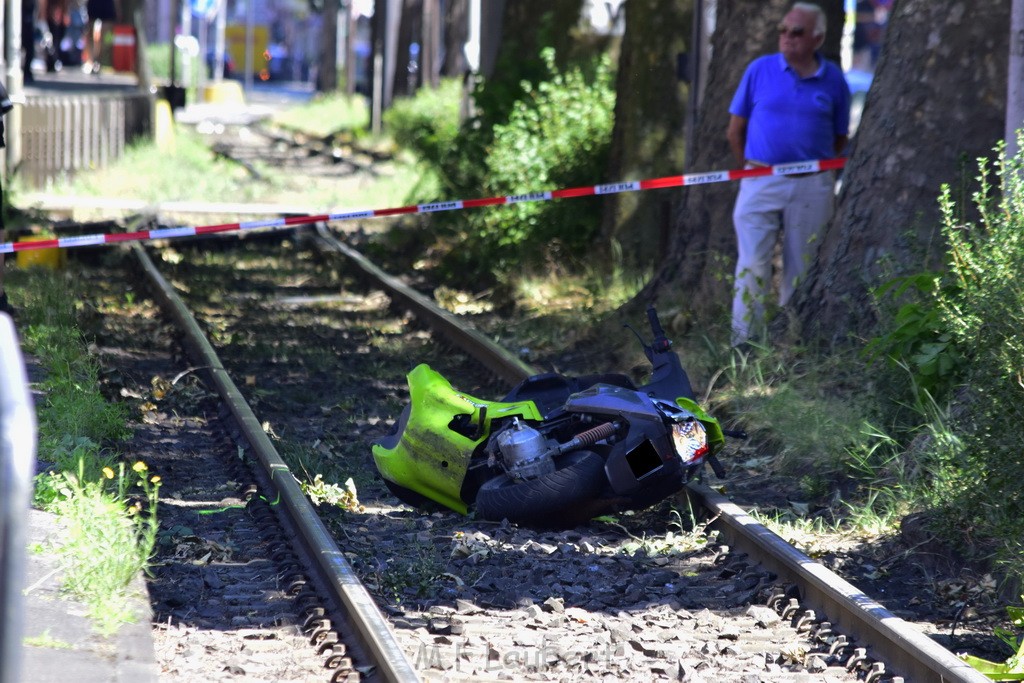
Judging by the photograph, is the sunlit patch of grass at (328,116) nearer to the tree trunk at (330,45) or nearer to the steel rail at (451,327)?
the tree trunk at (330,45)

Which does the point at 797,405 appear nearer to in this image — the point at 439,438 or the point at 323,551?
the point at 439,438

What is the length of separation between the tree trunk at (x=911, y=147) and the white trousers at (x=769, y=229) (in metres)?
0.45

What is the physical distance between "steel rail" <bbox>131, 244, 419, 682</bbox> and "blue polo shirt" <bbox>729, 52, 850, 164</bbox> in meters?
3.64

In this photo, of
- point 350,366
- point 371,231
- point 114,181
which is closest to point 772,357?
point 350,366

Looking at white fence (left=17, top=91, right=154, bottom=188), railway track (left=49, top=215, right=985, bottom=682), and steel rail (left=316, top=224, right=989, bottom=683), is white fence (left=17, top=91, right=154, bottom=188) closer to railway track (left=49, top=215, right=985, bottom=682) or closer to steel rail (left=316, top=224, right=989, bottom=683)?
railway track (left=49, top=215, right=985, bottom=682)

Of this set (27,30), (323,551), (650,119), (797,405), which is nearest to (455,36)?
(27,30)

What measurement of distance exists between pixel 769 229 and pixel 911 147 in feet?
4.04

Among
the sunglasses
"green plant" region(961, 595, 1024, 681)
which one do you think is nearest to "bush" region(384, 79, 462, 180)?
the sunglasses

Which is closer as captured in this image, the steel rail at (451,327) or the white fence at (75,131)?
the steel rail at (451,327)

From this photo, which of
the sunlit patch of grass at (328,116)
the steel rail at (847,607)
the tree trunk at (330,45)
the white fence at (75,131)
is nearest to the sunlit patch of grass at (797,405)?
the steel rail at (847,607)

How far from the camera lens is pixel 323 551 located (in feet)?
18.3

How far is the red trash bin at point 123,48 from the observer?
34656 mm

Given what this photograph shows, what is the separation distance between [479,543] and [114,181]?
15.6m

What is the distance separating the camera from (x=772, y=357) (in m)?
8.63
